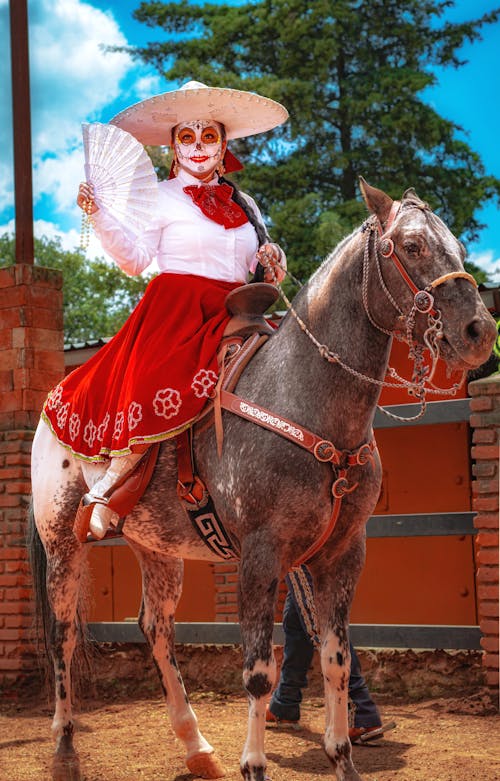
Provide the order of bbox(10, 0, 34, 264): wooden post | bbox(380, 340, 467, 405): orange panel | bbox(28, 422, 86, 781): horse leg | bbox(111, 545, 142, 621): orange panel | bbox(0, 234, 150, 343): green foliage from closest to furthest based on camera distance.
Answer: bbox(28, 422, 86, 781): horse leg
bbox(380, 340, 467, 405): orange panel
bbox(10, 0, 34, 264): wooden post
bbox(111, 545, 142, 621): orange panel
bbox(0, 234, 150, 343): green foliage

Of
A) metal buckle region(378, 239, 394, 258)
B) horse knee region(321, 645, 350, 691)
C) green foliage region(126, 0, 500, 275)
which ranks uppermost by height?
green foliage region(126, 0, 500, 275)

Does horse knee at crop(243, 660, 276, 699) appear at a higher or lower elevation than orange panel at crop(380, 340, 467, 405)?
lower

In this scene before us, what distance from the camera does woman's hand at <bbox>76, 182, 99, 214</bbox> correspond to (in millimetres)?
4680

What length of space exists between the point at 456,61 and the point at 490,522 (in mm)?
20575

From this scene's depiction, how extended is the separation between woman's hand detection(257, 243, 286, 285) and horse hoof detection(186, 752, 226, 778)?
2434 millimetres

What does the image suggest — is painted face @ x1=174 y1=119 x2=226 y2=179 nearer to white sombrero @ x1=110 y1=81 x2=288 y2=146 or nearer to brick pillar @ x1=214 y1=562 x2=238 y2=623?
white sombrero @ x1=110 y1=81 x2=288 y2=146

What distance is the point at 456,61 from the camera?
24.3 m

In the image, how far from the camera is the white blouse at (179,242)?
4.69 metres

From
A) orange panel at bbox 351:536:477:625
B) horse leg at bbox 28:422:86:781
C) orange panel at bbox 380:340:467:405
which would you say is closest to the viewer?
horse leg at bbox 28:422:86:781

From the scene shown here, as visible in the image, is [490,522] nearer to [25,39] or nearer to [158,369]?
[158,369]

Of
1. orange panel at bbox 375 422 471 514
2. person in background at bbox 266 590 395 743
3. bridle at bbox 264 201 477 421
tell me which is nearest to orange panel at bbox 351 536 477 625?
orange panel at bbox 375 422 471 514

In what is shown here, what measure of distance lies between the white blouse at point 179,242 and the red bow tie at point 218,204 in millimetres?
25

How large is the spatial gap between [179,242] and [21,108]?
475 centimetres

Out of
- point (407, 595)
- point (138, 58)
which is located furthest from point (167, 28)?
point (407, 595)
